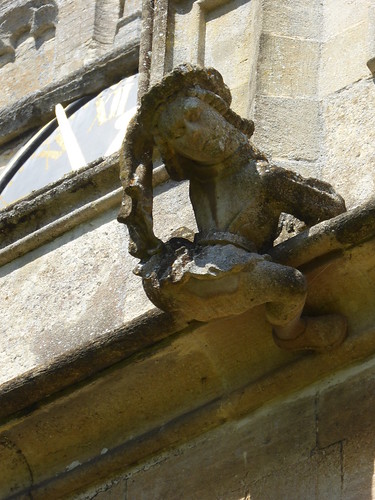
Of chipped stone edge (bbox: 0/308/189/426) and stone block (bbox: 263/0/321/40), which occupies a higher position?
stone block (bbox: 263/0/321/40)

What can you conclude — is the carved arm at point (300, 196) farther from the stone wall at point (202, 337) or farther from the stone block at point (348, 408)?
the stone block at point (348, 408)

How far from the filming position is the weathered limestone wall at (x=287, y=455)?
17.4 ft

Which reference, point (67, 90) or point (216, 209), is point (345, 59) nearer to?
point (216, 209)

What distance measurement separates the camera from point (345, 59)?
21.7 feet

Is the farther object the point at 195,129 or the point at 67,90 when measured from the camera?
the point at 67,90

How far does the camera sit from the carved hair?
18.1ft

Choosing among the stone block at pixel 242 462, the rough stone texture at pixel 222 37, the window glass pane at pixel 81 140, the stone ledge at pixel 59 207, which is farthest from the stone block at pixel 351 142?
the window glass pane at pixel 81 140

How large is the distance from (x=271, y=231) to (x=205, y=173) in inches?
12.0

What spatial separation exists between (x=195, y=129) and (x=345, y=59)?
48.2 inches

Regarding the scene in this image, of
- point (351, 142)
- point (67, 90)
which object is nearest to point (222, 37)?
point (351, 142)

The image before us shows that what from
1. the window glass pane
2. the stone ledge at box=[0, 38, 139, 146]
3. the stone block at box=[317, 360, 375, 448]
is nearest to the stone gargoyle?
the stone block at box=[317, 360, 375, 448]

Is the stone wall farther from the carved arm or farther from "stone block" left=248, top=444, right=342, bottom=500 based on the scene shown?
the carved arm

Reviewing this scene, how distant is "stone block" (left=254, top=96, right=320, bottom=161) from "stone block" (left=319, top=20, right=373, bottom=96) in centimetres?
11

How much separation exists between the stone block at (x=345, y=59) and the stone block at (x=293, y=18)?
0.53 feet
